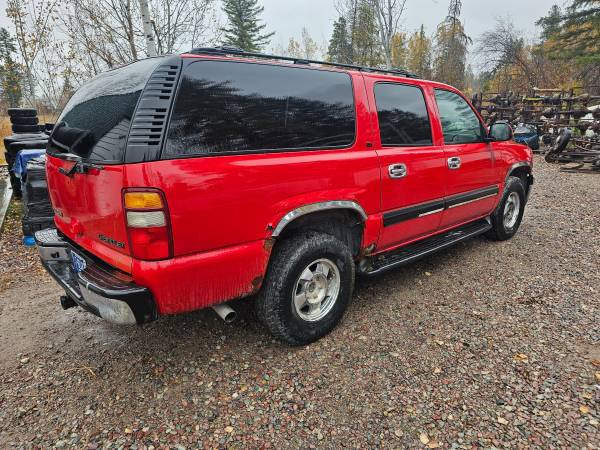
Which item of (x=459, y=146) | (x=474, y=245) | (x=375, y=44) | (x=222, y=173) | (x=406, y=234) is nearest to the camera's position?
(x=222, y=173)

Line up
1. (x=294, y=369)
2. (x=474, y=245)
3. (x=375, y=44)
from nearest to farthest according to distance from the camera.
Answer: (x=294, y=369) → (x=474, y=245) → (x=375, y=44)

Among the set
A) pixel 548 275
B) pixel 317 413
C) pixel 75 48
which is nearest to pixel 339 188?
pixel 317 413

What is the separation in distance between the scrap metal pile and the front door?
5.97 metres

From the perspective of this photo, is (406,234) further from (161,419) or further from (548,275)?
(161,419)

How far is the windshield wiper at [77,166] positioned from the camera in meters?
2.05

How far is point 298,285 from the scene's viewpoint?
8.65ft

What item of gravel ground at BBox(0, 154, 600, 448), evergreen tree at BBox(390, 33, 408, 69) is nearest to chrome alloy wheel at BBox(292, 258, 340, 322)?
gravel ground at BBox(0, 154, 600, 448)

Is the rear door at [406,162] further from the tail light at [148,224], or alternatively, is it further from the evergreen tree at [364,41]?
the evergreen tree at [364,41]

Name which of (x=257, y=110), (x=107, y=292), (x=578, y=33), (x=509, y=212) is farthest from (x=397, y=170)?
(x=578, y=33)

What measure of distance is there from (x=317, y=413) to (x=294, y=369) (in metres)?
0.40

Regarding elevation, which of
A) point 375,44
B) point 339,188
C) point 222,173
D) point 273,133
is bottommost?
point 339,188

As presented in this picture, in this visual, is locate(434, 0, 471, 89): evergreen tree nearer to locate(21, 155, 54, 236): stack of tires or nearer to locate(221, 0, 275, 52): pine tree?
locate(221, 0, 275, 52): pine tree

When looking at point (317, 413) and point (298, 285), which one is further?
point (298, 285)

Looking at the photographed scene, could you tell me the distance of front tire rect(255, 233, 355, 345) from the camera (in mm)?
2457
